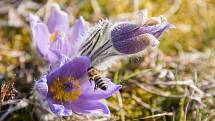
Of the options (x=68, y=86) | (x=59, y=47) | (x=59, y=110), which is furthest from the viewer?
(x=59, y=47)

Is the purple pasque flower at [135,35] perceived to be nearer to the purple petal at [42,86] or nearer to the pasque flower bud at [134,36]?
the pasque flower bud at [134,36]

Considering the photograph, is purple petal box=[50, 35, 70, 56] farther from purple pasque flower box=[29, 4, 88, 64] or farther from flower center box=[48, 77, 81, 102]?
flower center box=[48, 77, 81, 102]

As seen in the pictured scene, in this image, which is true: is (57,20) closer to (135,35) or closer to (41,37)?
(41,37)

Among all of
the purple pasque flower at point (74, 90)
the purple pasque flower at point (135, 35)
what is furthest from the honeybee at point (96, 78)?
the purple pasque flower at point (135, 35)

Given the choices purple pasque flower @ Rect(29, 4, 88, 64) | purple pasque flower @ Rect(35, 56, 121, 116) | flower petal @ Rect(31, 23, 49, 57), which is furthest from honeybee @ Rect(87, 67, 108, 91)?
flower petal @ Rect(31, 23, 49, 57)

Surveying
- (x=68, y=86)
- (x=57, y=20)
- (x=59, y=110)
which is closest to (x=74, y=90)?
(x=68, y=86)

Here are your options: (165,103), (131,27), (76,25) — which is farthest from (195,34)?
(131,27)

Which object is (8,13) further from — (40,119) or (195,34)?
(195,34)
